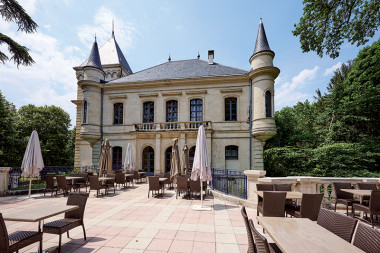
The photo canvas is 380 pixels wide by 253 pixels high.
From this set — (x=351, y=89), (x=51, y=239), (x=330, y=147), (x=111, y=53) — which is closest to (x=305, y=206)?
(x=51, y=239)

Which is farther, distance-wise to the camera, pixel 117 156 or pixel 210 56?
pixel 210 56

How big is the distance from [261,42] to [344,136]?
37.4 feet

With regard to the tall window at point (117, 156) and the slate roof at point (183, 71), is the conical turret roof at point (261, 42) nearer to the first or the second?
the slate roof at point (183, 71)

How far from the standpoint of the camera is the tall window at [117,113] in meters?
18.4

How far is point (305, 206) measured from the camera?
14.0 feet

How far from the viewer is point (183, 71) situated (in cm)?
1880

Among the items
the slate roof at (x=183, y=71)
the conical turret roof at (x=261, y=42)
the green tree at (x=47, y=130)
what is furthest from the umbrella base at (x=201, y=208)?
the green tree at (x=47, y=130)

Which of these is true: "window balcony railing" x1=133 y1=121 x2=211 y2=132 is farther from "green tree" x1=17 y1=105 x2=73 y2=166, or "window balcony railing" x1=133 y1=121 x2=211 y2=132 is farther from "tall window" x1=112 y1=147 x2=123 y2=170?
"green tree" x1=17 y1=105 x2=73 y2=166

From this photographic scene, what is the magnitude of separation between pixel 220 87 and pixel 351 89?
11529mm

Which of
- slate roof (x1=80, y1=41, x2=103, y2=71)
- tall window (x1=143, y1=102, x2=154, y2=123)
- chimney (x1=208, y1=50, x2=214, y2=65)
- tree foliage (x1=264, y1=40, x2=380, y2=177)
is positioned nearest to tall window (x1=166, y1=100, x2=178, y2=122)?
tall window (x1=143, y1=102, x2=154, y2=123)

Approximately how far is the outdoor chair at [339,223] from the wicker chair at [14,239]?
17.0 ft

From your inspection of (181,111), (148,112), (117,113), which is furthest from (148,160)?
(117,113)

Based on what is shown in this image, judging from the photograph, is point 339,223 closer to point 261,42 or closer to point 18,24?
point 261,42

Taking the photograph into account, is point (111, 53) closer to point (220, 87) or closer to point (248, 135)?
point (220, 87)
